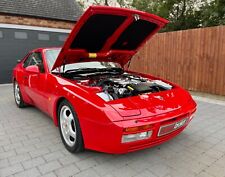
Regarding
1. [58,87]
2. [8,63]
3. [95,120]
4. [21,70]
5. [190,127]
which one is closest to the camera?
[95,120]

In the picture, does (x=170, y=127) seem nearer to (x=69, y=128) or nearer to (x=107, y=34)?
(x=69, y=128)

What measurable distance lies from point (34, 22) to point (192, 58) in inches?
268

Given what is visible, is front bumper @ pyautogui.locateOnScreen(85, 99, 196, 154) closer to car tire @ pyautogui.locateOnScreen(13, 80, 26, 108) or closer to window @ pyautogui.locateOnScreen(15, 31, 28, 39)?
car tire @ pyautogui.locateOnScreen(13, 80, 26, 108)

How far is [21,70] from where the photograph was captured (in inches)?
186

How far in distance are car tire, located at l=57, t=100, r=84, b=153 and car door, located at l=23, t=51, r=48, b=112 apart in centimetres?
60

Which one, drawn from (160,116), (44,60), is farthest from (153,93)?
(44,60)

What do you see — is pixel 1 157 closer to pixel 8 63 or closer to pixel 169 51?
pixel 169 51

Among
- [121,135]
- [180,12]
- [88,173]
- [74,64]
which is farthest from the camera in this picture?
[180,12]

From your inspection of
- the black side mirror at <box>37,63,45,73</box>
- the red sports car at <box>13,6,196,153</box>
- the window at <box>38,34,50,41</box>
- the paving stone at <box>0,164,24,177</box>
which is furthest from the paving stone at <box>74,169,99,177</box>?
the window at <box>38,34,50,41</box>

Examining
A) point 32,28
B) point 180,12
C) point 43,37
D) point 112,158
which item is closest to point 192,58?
point 112,158

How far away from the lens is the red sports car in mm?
2273

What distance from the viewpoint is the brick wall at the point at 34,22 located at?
8754 mm

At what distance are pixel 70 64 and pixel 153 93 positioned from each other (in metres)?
1.48

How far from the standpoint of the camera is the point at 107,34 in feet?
10.9
